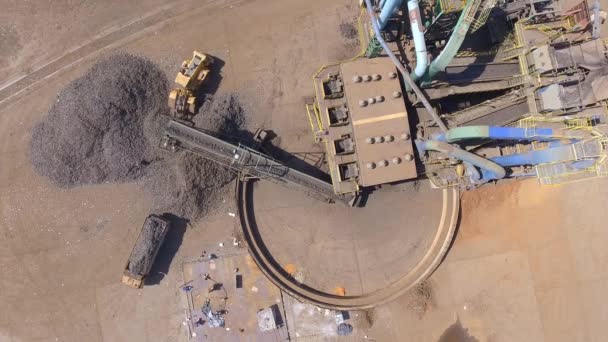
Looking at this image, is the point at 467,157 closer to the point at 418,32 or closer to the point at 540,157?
the point at 540,157

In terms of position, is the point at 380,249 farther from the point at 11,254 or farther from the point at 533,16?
the point at 11,254

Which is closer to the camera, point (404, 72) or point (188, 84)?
point (404, 72)

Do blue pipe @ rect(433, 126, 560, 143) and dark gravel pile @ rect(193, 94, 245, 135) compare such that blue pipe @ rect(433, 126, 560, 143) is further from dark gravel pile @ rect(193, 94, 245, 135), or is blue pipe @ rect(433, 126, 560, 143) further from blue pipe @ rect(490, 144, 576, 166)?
dark gravel pile @ rect(193, 94, 245, 135)

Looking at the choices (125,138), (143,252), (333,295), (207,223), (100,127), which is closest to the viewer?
(100,127)

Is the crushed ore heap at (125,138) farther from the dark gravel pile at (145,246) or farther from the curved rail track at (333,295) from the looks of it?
the curved rail track at (333,295)

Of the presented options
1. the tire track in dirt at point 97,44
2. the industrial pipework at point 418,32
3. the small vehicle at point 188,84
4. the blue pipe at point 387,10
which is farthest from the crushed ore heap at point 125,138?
the industrial pipework at point 418,32

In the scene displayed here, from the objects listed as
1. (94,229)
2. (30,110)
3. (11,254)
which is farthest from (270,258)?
(30,110)

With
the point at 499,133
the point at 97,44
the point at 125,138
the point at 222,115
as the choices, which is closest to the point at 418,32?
the point at 499,133
